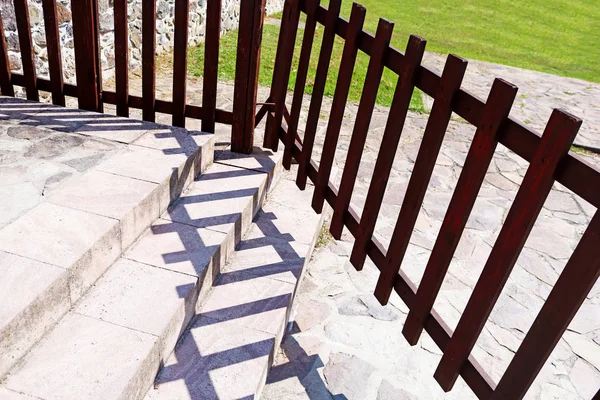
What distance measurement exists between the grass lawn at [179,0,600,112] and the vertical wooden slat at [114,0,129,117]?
262 cm

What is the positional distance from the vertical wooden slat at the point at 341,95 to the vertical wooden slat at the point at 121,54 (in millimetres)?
1594

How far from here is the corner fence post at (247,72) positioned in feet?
11.3

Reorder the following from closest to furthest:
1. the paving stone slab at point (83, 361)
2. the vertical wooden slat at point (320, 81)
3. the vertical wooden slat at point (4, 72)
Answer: the paving stone slab at point (83, 361) < the vertical wooden slat at point (320, 81) < the vertical wooden slat at point (4, 72)

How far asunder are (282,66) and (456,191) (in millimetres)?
1868

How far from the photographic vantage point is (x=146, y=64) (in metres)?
3.75

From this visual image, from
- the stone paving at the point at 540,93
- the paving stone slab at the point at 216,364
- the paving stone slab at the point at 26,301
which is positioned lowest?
the stone paving at the point at 540,93

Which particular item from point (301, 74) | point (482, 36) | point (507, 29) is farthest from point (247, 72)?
point (507, 29)

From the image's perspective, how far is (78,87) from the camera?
12.8 ft

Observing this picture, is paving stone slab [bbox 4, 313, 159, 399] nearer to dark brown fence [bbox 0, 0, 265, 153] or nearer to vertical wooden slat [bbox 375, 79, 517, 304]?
vertical wooden slat [bbox 375, 79, 517, 304]

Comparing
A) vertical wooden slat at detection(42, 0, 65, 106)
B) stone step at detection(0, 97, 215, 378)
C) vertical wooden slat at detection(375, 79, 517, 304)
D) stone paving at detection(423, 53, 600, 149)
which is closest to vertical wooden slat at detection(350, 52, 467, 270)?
vertical wooden slat at detection(375, 79, 517, 304)

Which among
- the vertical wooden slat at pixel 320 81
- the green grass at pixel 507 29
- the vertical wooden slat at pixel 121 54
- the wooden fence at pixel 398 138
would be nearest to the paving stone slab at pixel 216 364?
the wooden fence at pixel 398 138

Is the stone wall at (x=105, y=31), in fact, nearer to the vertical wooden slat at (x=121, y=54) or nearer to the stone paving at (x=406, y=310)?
the vertical wooden slat at (x=121, y=54)

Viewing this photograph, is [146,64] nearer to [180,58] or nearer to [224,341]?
[180,58]

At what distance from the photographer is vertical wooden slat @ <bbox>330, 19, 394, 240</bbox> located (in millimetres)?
2652
